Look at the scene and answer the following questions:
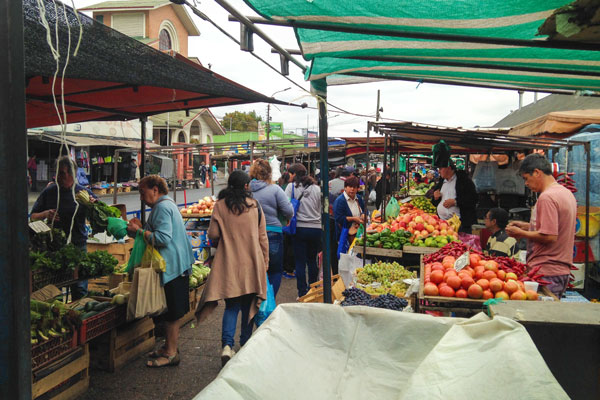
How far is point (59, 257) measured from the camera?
443 centimetres

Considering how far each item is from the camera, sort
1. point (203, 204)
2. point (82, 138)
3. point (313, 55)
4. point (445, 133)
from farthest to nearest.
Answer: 1. point (82, 138)
2. point (203, 204)
3. point (445, 133)
4. point (313, 55)

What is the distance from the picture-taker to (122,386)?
169 inches

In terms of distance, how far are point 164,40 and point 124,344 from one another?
1259 inches

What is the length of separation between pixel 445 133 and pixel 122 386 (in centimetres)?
555

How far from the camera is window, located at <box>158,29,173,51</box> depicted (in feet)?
104

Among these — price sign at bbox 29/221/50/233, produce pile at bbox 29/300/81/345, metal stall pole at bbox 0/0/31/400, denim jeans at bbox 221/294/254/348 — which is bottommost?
denim jeans at bbox 221/294/254/348

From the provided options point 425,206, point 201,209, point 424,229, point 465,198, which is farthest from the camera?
point 201,209

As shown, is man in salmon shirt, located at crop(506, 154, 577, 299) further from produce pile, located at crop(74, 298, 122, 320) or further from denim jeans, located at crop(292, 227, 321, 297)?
produce pile, located at crop(74, 298, 122, 320)

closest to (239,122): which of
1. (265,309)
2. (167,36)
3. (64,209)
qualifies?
(167,36)

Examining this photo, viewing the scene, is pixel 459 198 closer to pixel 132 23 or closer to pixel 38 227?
pixel 38 227

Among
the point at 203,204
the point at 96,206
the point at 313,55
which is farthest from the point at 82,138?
the point at 313,55

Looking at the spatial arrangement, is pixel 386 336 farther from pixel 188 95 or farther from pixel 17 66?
pixel 188 95

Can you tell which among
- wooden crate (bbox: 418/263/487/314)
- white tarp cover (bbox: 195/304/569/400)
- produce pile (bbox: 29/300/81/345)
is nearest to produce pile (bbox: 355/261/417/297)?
wooden crate (bbox: 418/263/487/314)

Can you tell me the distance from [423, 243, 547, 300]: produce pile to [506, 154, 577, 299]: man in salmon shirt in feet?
0.58
